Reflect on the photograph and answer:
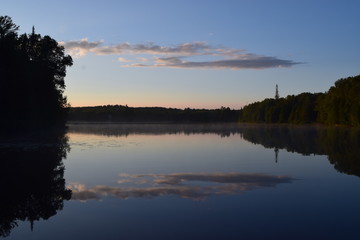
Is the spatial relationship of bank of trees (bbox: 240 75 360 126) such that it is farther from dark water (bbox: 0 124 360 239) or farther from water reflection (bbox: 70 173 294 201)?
water reflection (bbox: 70 173 294 201)

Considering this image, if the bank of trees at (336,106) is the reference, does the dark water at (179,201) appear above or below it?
below

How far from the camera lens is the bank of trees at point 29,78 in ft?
195

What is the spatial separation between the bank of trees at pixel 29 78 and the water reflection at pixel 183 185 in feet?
142

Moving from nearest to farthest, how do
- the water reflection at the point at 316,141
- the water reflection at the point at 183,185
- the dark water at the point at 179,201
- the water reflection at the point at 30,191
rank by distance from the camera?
1. the dark water at the point at 179,201
2. the water reflection at the point at 30,191
3. the water reflection at the point at 183,185
4. the water reflection at the point at 316,141

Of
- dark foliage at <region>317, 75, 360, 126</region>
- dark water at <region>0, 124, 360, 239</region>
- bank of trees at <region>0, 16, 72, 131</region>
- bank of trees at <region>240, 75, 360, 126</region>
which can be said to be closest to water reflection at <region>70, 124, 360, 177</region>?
dark water at <region>0, 124, 360, 239</region>

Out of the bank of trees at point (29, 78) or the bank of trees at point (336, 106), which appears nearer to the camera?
the bank of trees at point (29, 78)

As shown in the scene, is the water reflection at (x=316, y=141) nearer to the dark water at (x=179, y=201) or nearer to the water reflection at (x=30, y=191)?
the dark water at (x=179, y=201)

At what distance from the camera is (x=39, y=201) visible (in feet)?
50.1

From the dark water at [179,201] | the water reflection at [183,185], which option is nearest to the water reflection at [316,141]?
the dark water at [179,201]

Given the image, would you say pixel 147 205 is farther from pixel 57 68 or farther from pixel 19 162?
pixel 57 68

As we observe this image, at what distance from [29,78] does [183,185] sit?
59.9 meters

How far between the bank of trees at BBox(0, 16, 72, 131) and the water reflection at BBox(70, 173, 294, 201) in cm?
4326

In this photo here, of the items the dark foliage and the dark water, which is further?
the dark foliage

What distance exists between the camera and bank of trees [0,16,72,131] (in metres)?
59.4
